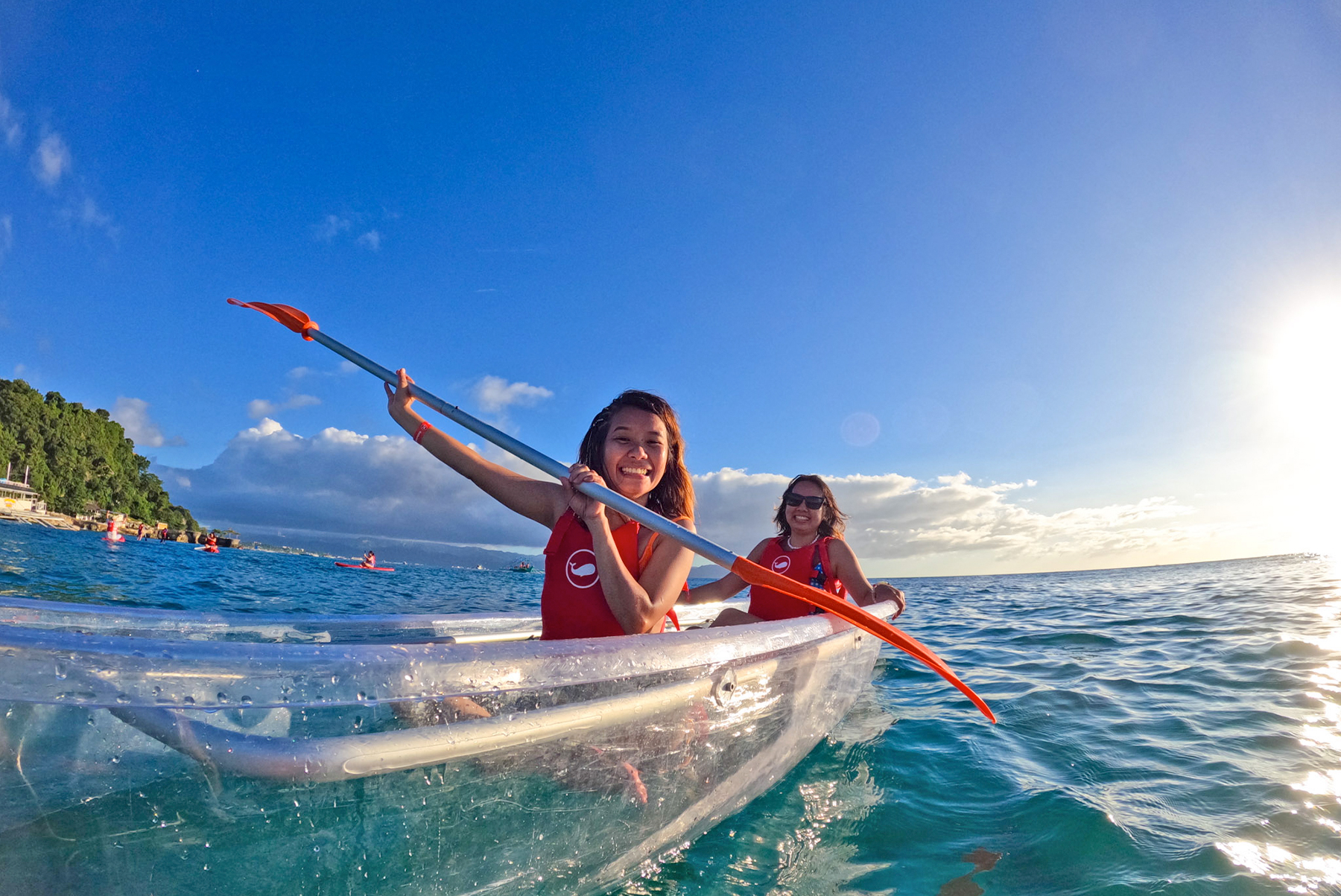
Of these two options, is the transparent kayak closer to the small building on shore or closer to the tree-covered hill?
the small building on shore

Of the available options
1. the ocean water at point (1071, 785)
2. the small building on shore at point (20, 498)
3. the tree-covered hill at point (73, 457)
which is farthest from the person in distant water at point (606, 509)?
the tree-covered hill at point (73, 457)

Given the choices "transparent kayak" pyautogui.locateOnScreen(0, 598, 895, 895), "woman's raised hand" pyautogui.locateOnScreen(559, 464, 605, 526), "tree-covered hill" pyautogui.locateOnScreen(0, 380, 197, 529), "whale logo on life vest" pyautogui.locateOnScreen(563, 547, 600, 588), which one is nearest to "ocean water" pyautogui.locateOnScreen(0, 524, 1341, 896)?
"transparent kayak" pyautogui.locateOnScreen(0, 598, 895, 895)

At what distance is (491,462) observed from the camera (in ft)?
9.23

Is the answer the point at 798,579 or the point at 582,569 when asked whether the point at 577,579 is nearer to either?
the point at 582,569

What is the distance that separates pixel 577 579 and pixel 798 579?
2541 millimetres

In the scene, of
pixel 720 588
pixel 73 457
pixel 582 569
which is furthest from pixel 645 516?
pixel 73 457

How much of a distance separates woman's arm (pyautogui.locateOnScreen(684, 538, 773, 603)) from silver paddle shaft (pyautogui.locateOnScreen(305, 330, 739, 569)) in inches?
99.3

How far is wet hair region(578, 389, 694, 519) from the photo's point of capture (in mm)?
2668

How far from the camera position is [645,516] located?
2.23 m

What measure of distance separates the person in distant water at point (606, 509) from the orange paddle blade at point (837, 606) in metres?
0.26

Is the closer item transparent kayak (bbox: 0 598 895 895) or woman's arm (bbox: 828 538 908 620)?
transparent kayak (bbox: 0 598 895 895)

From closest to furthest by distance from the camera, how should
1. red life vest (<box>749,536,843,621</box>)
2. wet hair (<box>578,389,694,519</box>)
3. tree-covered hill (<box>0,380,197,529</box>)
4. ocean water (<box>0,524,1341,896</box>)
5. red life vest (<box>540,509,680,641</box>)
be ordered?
1. ocean water (<box>0,524,1341,896</box>)
2. red life vest (<box>540,509,680,641</box>)
3. wet hair (<box>578,389,694,519</box>)
4. red life vest (<box>749,536,843,621</box>)
5. tree-covered hill (<box>0,380,197,529</box>)

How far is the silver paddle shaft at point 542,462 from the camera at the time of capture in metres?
2.22

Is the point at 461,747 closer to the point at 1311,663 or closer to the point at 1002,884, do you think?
the point at 1002,884
